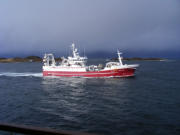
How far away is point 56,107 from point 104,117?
7.29m

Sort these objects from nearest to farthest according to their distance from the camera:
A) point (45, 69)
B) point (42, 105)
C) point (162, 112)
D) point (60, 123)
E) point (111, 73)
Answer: point (60, 123) < point (162, 112) < point (42, 105) < point (111, 73) < point (45, 69)

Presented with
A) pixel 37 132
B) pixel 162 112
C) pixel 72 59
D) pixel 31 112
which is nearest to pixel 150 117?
pixel 162 112

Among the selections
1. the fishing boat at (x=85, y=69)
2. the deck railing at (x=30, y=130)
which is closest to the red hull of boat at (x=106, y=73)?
the fishing boat at (x=85, y=69)

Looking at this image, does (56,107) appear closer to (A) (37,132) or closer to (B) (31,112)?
(B) (31,112)

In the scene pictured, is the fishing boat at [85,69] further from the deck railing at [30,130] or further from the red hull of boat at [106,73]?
the deck railing at [30,130]

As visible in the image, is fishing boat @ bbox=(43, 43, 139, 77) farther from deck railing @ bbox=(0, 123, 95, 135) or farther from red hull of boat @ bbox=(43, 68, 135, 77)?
deck railing @ bbox=(0, 123, 95, 135)

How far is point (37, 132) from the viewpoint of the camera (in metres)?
2.49

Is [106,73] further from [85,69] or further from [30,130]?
[30,130]

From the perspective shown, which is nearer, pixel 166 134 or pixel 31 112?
pixel 166 134

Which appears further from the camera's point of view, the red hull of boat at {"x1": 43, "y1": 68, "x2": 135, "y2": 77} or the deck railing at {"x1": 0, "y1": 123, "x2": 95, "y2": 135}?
the red hull of boat at {"x1": 43, "y1": 68, "x2": 135, "y2": 77}

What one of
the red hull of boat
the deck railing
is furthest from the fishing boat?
the deck railing

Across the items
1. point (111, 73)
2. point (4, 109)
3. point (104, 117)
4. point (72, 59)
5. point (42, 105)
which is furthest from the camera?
point (72, 59)

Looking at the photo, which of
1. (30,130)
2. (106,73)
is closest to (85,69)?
(106,73)

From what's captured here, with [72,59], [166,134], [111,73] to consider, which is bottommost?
[166,134]
